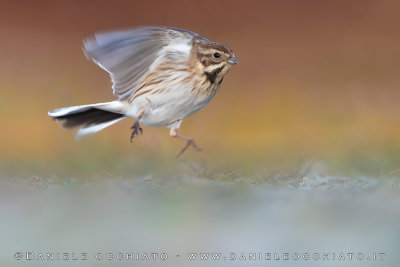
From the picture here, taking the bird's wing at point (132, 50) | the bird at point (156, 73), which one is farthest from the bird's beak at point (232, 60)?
the bird's wing at point (132, 50)

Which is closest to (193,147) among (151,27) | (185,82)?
(185,82)

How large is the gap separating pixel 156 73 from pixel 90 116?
38cm

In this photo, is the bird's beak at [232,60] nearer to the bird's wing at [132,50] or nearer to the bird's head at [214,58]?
the bird's head at [214,58]

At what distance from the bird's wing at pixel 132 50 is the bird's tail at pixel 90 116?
9cm

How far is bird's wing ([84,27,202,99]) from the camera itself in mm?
4012

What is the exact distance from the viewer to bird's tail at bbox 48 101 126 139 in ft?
13.8

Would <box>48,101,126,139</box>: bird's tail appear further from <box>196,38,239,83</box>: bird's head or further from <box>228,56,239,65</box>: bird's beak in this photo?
<box>228,56,239,65</box>: bird's beak

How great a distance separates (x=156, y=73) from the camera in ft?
13.9

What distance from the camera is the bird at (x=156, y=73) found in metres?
4.03

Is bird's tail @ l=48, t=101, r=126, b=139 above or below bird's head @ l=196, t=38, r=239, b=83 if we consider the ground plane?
below

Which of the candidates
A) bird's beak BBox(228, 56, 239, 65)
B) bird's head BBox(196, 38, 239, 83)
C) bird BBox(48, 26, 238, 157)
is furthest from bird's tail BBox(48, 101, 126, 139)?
bird's beak BBox(228, 56, 239, 65)

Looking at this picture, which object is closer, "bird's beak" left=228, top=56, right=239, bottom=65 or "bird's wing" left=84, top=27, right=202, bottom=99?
"bird's wing" left=84, top=27, right=202, bottom=99

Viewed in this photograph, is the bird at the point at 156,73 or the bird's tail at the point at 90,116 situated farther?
the bird's tail at the point at 90,116

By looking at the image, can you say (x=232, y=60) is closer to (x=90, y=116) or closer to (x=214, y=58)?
(x=214, y=58)
